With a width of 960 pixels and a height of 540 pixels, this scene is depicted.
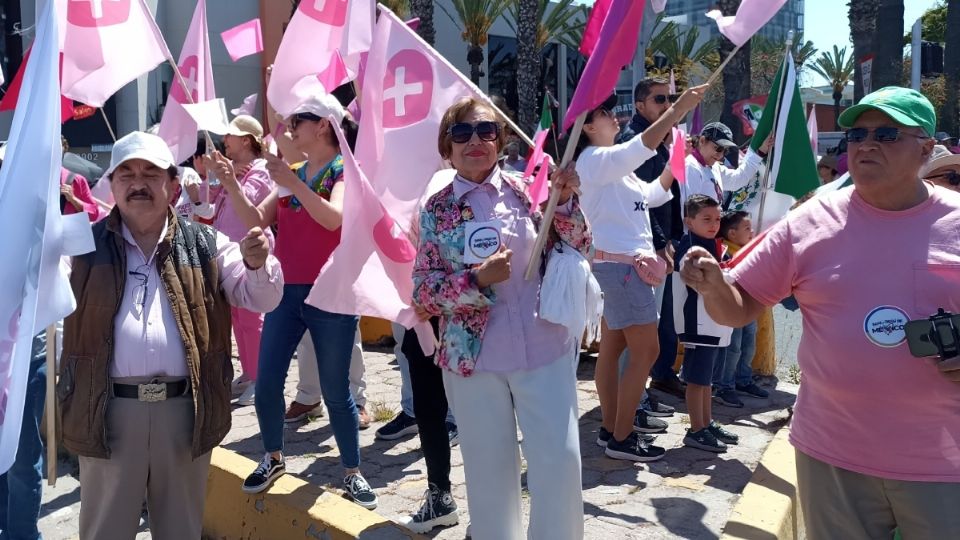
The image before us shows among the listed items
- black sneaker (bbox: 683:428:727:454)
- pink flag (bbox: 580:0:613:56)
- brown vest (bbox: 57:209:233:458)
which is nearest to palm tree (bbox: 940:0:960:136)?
black sneaker (bbox: 683:428:727:454)

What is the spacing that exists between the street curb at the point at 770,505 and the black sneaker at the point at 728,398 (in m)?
1.62

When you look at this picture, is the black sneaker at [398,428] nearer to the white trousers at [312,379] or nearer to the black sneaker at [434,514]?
the white trousers at [312,379]

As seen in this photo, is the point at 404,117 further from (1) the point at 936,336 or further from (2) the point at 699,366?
(1) the point at 936,336

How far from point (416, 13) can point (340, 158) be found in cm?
1813

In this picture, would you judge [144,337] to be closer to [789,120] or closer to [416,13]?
[789,120]

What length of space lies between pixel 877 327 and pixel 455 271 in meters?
1.50

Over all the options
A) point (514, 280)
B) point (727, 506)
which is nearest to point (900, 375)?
point (514, 280)

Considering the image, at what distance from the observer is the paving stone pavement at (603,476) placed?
4.31 meters

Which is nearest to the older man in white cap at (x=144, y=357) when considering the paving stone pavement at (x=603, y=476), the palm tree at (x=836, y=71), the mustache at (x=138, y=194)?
the mustache at (x=138, y=194)

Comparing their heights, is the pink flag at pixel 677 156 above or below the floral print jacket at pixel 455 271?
above

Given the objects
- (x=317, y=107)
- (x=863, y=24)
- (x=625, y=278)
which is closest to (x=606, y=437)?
(x=625, y=278)

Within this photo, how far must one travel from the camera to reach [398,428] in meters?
5.57

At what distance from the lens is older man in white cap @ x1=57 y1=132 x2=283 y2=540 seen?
312 cm

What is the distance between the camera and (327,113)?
432 cm
